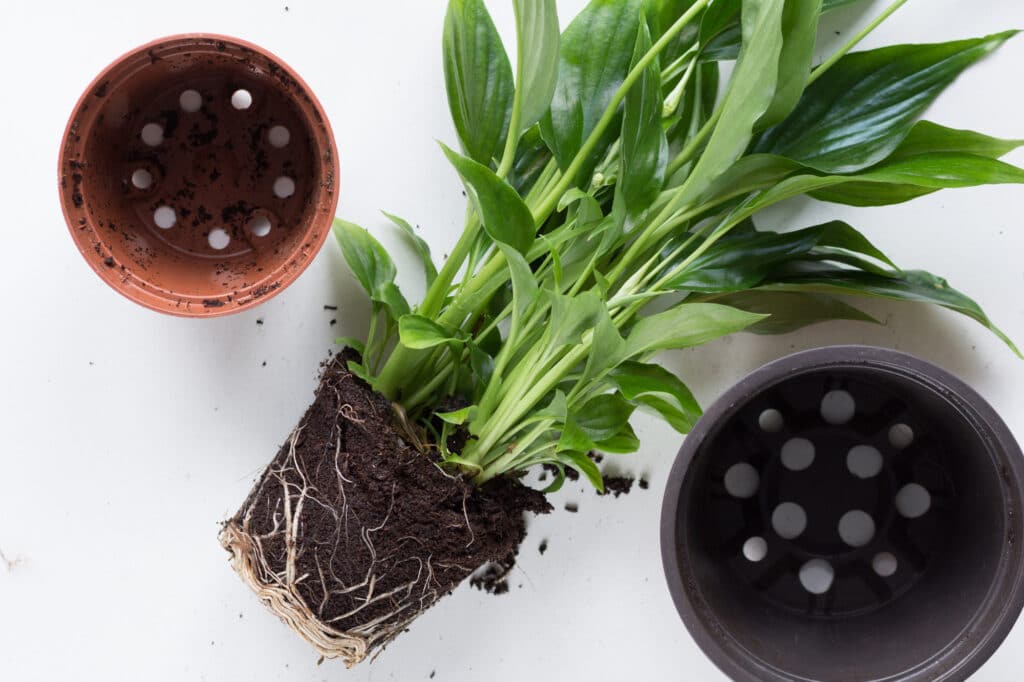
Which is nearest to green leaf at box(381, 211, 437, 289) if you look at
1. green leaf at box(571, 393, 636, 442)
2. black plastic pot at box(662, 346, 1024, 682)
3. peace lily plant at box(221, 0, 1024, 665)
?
peace lily plant at box(221, 0, 1024, 665)

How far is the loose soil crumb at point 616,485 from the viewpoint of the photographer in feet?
3.37

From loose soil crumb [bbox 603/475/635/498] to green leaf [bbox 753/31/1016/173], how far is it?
42 cm

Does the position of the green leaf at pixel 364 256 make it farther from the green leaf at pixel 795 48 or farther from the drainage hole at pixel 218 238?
the green leaf at pixel 795 48

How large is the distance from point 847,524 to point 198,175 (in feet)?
2.71

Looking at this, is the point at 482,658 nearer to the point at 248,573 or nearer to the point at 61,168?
the point at 248,573

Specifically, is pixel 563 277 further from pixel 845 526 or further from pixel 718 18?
pixel 845 526

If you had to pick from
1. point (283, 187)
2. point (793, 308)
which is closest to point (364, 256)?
point (283, 187)

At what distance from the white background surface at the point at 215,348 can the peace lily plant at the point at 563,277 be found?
0.36 feet

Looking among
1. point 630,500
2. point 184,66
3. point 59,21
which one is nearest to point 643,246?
point 630,500

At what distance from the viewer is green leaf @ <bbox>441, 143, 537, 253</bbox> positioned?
27.4 inches

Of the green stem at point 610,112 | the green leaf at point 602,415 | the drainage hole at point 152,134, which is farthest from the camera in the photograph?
the drainage hole at point 152,134

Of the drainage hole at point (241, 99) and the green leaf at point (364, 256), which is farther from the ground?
the drainage hole at point (241, 99)

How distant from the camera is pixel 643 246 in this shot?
800mm

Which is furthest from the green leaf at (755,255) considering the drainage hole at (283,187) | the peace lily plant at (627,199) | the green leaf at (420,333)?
the drainage hole at (283,187)
